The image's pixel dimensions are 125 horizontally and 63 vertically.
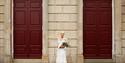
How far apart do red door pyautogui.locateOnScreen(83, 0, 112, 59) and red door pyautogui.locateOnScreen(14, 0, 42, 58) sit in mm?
2431

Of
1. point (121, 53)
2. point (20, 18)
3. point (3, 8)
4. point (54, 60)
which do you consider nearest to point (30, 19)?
point (20, 18)

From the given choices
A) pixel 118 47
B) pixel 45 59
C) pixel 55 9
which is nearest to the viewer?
pixel 45 59

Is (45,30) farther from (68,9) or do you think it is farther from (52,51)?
(68,9)

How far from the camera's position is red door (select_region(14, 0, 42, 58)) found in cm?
A: 1520

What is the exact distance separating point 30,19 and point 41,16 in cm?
61

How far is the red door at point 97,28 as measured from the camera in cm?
1523

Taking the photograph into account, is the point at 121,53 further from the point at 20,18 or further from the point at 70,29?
the point at 20,18

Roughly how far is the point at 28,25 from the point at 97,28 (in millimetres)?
3619

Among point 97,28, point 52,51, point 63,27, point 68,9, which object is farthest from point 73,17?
point 52,51

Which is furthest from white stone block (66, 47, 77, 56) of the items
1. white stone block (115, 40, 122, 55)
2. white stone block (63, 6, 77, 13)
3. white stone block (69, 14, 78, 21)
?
white stone block (115, 40, 122, 55)

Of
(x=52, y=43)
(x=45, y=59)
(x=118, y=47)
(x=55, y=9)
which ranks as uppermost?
(x=55, y=9)

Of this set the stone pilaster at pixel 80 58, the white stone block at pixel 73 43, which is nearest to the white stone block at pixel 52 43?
the white stone block at pixel 73 43

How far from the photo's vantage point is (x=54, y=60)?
48.5 ft

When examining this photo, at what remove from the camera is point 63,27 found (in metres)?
14.9
